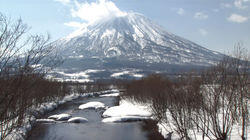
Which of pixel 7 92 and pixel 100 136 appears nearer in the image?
pixel 7 92

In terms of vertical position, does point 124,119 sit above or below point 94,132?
below

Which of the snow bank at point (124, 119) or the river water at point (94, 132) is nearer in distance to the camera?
the river water at point (94, 132)

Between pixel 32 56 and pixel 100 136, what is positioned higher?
pixel 32 56

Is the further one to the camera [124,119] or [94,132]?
[124,119]

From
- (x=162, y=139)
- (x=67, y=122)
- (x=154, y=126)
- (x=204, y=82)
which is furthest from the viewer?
(x=67, y=122)

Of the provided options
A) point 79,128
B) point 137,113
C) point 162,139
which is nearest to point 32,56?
point 162,139

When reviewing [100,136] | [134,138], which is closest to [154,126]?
[134,138]

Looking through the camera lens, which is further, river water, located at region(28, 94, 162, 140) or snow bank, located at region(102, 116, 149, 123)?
snow bank, located at region(102, 116, 149, 123)

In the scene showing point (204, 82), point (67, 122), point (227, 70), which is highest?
point (227, 70)

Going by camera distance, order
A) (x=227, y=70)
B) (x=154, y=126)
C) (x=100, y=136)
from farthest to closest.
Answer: (x=154, y=126), (x=100, y=136), (x=227, y=70)

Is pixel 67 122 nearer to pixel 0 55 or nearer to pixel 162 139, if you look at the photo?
pixel 162 139
